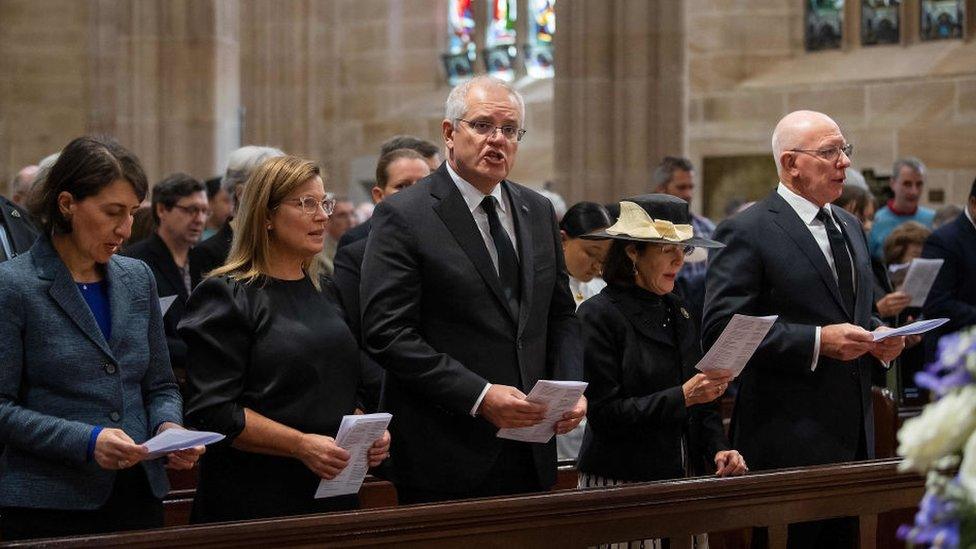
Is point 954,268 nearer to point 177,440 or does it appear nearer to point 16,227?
point 16,227

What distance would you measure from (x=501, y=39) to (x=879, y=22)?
14.8ft

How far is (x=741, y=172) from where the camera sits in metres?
13.9

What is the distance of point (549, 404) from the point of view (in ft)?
12.2

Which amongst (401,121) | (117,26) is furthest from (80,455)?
(401,121)

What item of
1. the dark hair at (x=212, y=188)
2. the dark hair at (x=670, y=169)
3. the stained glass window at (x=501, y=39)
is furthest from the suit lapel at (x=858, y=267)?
the stained glass window at (x=501, y=39)

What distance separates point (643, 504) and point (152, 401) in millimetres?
1279

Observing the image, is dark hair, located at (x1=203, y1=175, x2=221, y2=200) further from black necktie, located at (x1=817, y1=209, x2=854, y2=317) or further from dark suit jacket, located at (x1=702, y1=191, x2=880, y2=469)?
black necktie, located at (x1=817, y1=209, x2=854, y2=317)

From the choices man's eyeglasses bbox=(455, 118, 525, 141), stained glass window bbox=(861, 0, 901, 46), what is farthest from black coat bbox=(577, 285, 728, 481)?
stained glass window bbox=(861, 0, 901, 46)

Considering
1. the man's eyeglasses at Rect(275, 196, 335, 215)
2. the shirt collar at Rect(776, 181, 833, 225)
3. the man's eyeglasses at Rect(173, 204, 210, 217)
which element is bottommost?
the man's eyeglasses at Rect(173, 204, 210, 217)

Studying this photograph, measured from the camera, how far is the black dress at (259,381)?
3.76 m

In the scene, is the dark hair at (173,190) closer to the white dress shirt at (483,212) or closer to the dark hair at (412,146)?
the dark hair at (412,146)

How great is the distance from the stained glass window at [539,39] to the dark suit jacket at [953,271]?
948cm

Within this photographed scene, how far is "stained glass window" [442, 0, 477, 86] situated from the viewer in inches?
652

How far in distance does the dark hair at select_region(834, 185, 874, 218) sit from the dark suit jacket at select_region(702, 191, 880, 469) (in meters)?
2.54
